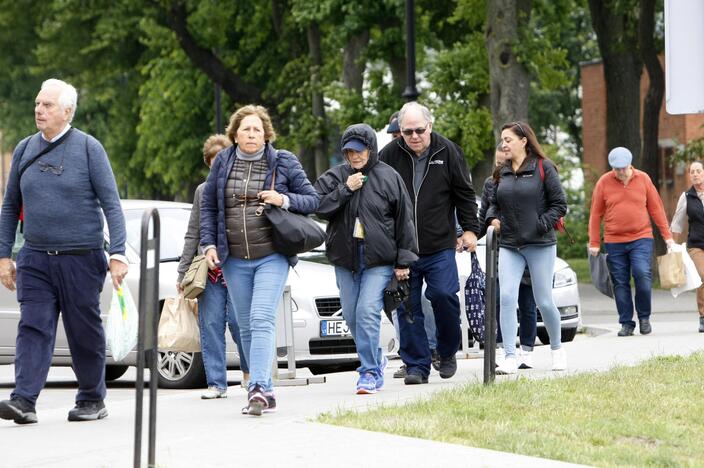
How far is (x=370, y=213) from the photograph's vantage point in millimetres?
9953

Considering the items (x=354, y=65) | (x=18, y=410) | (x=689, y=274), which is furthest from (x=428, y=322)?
(x=354, y=65)

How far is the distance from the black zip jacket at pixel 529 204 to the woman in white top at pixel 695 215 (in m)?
5.05

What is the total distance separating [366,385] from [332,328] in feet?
6.83

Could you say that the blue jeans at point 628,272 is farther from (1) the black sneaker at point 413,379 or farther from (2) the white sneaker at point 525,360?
(1) the black sneaker at point 413,379

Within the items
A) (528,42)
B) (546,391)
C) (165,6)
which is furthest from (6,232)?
(165,6)

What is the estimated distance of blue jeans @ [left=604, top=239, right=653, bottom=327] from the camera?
1539 centimetres

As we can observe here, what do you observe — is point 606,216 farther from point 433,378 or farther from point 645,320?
point 433,378

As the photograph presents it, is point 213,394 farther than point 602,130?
No

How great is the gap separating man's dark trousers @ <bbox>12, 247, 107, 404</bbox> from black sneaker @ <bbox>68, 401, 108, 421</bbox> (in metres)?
0.18

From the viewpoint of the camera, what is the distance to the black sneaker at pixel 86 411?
29.6 ft

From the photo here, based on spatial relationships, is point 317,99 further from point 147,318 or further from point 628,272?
point 147,318

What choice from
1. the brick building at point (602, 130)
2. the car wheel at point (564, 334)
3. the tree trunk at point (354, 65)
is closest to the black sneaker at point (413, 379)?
the car wheel at point (564, 334)

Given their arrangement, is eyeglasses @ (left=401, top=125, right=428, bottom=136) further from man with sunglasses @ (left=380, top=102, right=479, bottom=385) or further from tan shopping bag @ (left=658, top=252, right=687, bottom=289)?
tan shopping bag @ (left=658, top=252, right=687, bottom=289)

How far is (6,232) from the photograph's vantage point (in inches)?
356
